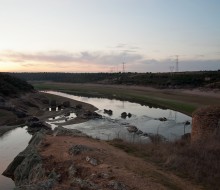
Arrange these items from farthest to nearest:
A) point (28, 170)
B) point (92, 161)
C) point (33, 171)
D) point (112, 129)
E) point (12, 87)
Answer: point (12, 87) < point (112, 129) < point (28, 170) < point (33, 171) < point (92, 161)

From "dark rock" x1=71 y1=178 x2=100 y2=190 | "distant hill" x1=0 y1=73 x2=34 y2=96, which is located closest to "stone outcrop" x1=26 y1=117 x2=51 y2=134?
"distant hill" x1=0 y1=73 x2=34 y2=96

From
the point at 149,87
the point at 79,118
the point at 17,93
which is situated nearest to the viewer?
the point at 79,118

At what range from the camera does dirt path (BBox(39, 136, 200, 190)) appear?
45.6ft

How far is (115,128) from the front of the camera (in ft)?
129

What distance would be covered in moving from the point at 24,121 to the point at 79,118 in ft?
22.5

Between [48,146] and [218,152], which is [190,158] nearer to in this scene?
[218,152]

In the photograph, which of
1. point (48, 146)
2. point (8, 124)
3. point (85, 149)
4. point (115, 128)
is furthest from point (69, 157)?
point (8, 124)

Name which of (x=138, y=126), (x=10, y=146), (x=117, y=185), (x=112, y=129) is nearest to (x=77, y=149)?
(x=117, y=185)

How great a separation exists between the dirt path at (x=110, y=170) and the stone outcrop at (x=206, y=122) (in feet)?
17.8

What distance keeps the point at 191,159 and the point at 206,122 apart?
262 inches

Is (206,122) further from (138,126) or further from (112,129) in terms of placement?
(138,126)

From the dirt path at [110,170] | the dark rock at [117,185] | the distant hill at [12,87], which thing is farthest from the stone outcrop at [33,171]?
the distant hill at [12,87]

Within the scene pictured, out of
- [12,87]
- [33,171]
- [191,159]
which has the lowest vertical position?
[33,171]

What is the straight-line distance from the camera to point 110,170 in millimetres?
15297
